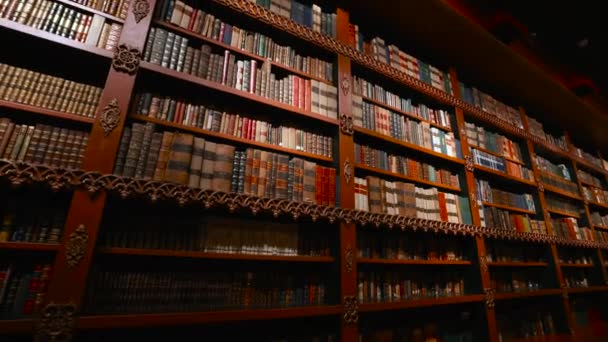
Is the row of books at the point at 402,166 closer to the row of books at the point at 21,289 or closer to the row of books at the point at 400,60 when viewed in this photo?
the row of books at the point at 400,60

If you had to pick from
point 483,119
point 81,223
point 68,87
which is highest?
point 483,119

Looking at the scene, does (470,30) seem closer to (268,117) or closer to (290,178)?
(268,117)

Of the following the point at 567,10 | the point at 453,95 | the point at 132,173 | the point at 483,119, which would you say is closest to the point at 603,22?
the point at 567,10

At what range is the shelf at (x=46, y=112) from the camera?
1.10 meters

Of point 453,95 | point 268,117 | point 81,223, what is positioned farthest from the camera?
point 453,95

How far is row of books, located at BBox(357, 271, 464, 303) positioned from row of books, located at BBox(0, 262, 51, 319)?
155cm

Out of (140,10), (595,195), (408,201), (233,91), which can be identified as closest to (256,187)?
(233,91)

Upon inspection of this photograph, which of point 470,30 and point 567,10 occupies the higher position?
point 567,10

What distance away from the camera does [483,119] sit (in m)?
2.89

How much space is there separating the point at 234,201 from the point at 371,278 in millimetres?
1110

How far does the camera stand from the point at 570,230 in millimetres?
3250

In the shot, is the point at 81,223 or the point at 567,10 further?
the point at 567,10

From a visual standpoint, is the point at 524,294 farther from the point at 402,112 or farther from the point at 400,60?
→ the point at 400,60

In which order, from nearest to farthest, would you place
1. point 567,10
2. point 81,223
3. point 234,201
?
point 81,223, point 234,201, point 567,10
